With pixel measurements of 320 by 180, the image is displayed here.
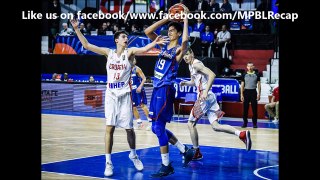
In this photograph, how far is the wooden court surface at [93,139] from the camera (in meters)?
10.6

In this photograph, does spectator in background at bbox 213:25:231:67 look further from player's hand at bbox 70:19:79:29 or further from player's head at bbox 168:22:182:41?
player's hand at bbox 70:19:79:29

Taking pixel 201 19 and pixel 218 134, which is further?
pixel 201 19

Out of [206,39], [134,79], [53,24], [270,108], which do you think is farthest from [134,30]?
[134,79]

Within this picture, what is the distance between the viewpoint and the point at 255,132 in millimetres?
15008

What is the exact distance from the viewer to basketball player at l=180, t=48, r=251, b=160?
384 inches

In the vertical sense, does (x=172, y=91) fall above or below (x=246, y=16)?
below

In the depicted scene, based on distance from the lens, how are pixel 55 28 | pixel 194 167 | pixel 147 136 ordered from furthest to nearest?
pixel 55 28
pixel 147 136
pixel 194 167

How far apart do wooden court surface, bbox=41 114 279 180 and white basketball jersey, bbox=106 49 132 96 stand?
1416 mm

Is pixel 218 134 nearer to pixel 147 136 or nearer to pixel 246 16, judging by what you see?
pixel 147 136

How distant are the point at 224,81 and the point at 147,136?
20.6ft

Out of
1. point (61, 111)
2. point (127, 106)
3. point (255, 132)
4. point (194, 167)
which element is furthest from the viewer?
point (61, 111)
